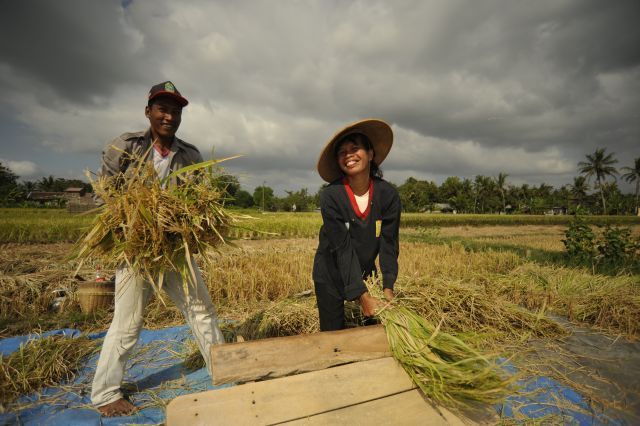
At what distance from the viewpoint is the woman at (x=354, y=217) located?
2150 mm

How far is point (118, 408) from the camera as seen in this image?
1.93 metres

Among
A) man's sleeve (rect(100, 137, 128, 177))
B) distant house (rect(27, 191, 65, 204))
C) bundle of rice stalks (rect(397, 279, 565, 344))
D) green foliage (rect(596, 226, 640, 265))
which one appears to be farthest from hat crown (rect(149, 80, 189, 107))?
distant house (rect(27, 191, 65, 204))

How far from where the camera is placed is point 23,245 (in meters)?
8.07

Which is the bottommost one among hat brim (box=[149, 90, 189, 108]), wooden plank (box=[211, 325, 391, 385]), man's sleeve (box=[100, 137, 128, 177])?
wooden plank (box=[211, 325, 391, 385])

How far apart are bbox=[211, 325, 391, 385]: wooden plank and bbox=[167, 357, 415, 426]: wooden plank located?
0.22 ft

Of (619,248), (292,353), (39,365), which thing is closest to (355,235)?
(292,353)

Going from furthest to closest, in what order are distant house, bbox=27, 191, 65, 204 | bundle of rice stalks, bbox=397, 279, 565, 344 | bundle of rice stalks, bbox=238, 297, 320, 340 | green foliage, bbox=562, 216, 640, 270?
1. distant house, bbox=27, 191, 65, 204
2. green foliage, bbox=562, 216, 640, 270
3. bundle of rice stalks, bbox=238, 297, 320, 340
4. bundle of rice stalks, bbox=397, 279, 565, 344

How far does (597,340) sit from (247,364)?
11.6 feet

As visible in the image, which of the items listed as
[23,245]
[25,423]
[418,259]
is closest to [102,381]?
[25,423]

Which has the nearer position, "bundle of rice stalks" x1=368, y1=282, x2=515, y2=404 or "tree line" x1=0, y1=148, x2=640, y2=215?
"bundle of rice stalks" x1=368, y1=282, x2=515, y2=404

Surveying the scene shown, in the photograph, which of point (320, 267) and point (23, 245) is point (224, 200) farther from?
point (23, 245)

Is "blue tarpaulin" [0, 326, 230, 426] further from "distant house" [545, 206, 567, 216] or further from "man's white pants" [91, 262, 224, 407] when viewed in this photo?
"distant house" [545, 206, 567, 216]

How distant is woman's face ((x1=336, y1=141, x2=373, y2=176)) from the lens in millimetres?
2176

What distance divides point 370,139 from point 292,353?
1717mm
